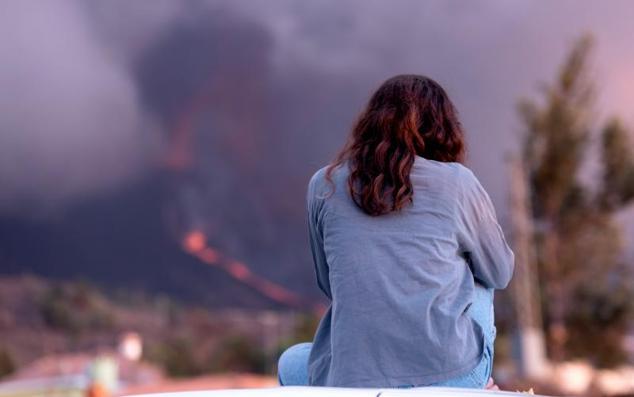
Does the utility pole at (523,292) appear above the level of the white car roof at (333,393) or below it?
above

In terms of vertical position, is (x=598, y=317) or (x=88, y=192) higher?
(x=88, y=192)

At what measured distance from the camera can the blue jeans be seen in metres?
1.76

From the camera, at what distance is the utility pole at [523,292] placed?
14.0 meters

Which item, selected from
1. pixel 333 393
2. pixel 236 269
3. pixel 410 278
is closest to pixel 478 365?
pixel 410 278

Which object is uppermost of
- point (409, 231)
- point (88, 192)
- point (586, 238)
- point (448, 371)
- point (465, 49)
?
point (465, 49)

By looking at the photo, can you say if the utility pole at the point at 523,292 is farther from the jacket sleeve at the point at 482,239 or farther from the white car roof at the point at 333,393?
the white car roof at the point at 333,393

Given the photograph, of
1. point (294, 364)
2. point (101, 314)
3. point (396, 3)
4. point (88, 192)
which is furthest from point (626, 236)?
point (294, 364)

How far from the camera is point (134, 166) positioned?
2706 cm

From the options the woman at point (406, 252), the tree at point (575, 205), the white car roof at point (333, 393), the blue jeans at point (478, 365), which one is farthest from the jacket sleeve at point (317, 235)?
the tree at point (575, 205)

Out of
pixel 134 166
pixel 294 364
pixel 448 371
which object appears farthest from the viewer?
pixel 134 166

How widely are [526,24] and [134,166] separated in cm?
999

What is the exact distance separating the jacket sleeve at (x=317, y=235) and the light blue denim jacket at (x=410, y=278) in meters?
0.02

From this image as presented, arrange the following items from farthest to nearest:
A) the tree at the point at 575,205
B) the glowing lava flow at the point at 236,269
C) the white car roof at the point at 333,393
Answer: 1. the glowing lava flow at the point at 236,269
2. the tree at the point at 575,205
3. the white car roof at the point at 333,393

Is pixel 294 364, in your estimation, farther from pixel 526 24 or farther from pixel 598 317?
pixel 526 24
